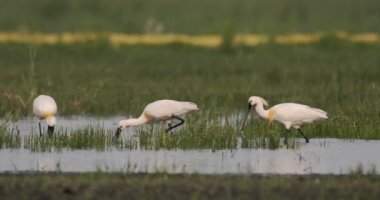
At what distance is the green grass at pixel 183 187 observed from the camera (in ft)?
35.9

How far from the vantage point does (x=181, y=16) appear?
43.1 m

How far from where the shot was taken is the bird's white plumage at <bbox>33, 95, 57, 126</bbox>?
1686 centimetres

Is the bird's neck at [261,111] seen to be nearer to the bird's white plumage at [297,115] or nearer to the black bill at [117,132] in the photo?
the bird's white plumage at [297,115]

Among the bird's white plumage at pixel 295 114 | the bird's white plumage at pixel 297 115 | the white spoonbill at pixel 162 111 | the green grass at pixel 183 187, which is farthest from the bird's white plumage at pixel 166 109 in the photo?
the green grass at pixel 183 187

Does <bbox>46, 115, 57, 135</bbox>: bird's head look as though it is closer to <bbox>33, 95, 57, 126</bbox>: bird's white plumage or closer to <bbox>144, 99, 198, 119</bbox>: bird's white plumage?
<bbox>33, 95, 57, 126</bbox>: bird's white plumage

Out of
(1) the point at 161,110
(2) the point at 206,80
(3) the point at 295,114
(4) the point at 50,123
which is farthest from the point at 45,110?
(2) the point at 206,80

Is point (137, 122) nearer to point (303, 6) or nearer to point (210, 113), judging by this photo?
point (210, 113)

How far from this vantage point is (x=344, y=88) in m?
21.9

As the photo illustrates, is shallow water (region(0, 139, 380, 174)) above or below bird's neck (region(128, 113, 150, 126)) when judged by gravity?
below

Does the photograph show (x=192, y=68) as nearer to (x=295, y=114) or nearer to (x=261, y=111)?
(x=261, y=111)

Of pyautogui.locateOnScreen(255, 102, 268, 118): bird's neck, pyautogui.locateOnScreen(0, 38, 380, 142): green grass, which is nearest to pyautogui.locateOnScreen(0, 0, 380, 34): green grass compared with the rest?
pyautogui.locateOnScreen(0, 38, 380, 142): green grass

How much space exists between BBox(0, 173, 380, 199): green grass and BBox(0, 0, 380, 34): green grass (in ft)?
75.6

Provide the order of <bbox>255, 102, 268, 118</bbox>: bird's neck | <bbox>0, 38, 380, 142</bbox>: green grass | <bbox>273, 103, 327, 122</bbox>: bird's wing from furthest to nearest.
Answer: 1. <bbox>0, 38, 380, 142</bbox>: green grass
2. <bbox>255, 102, 268, 118</bbox>: bird's neck
3. <bbox>273, 103, 327, 122</bbox>: bird's wing

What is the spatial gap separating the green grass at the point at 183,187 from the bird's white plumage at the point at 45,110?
16.1ft
